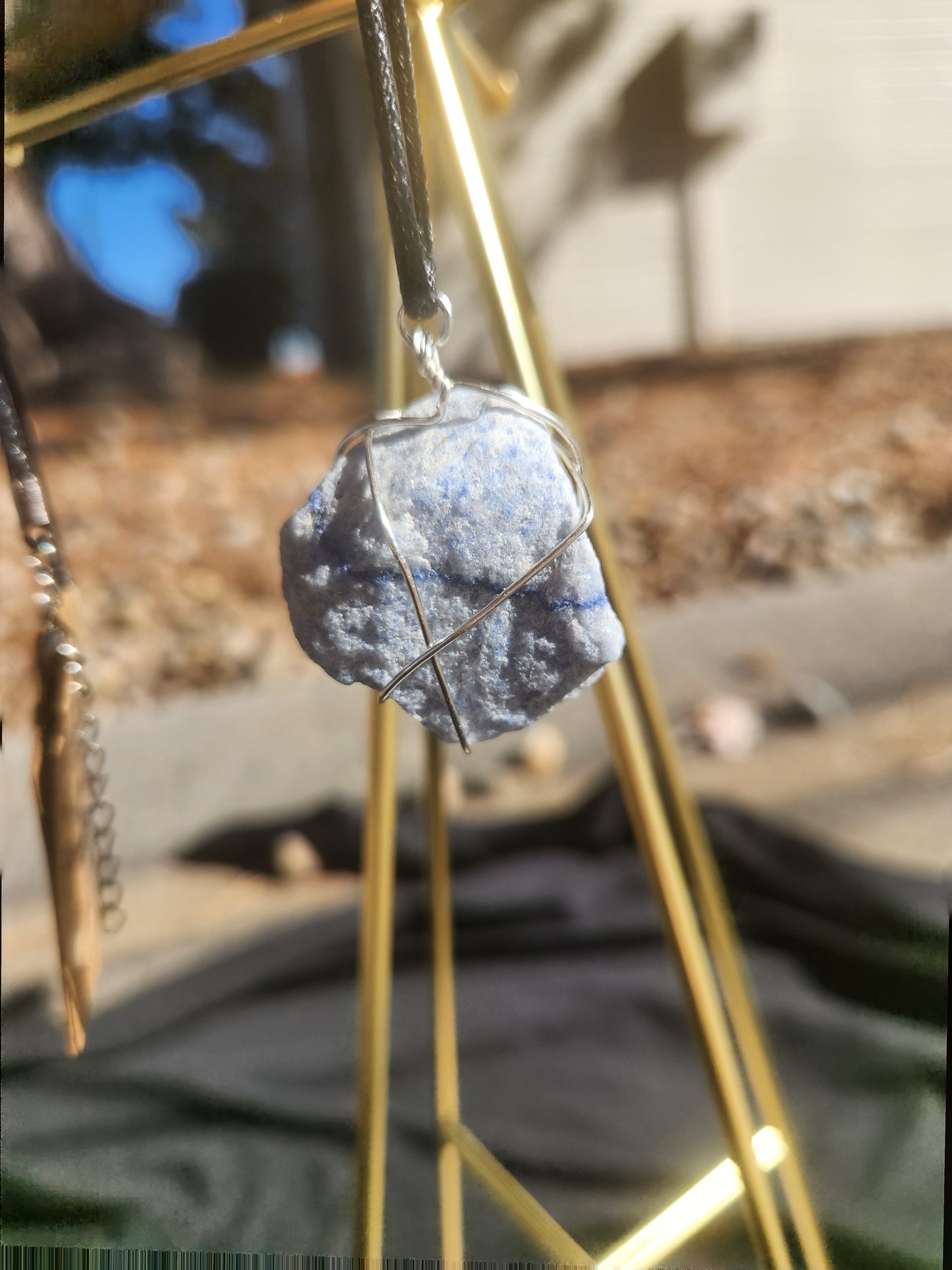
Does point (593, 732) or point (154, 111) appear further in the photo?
point (593, 732)

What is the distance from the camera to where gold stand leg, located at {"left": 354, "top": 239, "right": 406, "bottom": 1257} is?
1.49 feet

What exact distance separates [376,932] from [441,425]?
0.27 meters

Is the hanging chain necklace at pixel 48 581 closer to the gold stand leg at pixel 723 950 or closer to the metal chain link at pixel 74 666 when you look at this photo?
the metal chain link at pixel 74 666

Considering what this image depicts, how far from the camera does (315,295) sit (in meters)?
1.49

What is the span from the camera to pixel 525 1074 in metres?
0.80

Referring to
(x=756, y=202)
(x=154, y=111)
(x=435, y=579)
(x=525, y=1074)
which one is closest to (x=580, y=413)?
(x=756, y=202)

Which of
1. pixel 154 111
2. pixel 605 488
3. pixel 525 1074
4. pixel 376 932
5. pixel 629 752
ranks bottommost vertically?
pixel 525 1074

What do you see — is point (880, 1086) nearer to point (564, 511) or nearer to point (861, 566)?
point (564, 511)

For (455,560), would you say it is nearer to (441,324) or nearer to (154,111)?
(441,324)

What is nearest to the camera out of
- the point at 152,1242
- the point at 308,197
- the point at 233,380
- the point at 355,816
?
the point at 152,1242

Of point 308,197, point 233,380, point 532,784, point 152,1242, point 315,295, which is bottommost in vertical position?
point 532,784

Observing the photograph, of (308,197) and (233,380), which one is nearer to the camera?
(308,197)

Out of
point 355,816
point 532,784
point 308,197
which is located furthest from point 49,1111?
point 308,197

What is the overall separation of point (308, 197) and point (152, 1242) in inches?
54.7
